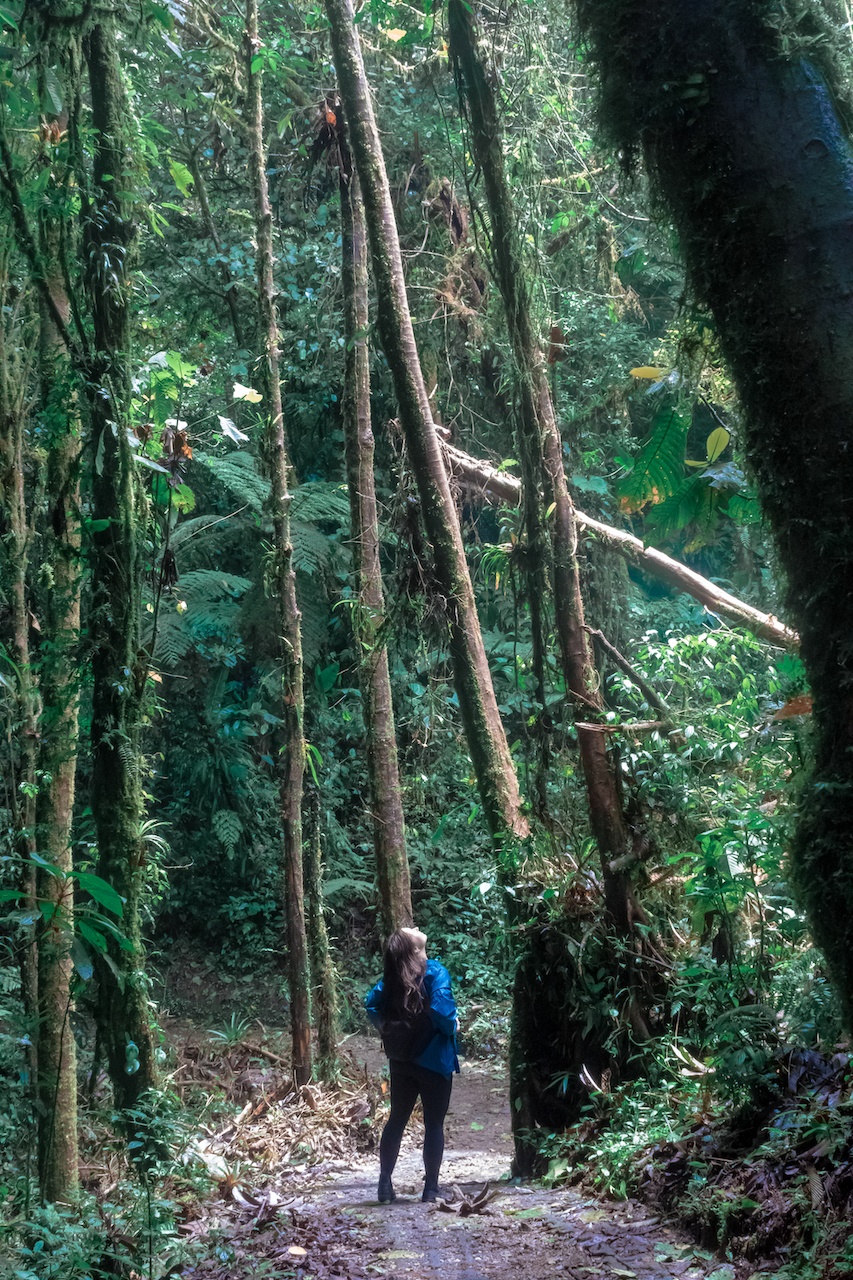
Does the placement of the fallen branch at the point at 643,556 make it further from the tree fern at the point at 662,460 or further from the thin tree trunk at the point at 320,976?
the thin tree trunk at the point at 320,976

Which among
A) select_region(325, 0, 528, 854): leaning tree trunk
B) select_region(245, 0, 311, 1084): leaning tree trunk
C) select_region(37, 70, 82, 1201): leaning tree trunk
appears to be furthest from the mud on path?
select_region(325, 0, 528, 854): leaning tree trunk

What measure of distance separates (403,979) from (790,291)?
4.57m

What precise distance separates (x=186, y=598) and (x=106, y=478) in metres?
6.97

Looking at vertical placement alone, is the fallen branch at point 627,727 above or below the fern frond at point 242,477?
below

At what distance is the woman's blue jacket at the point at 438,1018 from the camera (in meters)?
5.30

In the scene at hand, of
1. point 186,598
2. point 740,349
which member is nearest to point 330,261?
point 186,598

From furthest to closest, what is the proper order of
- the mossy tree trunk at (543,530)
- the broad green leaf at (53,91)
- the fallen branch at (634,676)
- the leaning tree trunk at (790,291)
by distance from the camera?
the fallen branch at (634,676) < the mossy tree trunk at (543,530) < the broad green leaf at (53,91) < the leaning tree trunk at (790,291)

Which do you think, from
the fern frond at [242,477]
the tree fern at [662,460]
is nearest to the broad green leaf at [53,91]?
the tree fern at [662,460]

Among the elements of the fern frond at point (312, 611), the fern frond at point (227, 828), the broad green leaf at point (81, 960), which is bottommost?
the broad green leaf at point (81, 960)

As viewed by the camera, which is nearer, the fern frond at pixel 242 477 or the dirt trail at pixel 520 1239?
the dirt trail at pixel 520 1239

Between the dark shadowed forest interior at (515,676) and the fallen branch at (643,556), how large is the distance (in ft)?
0.18

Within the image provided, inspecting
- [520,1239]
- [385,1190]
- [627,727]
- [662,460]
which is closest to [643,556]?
[627,727]

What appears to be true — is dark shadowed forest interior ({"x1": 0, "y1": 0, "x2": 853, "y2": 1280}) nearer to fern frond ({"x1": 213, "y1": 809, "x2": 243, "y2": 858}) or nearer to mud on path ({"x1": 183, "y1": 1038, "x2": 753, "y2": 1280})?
mud on path ({"x1": 183, "y1": 1038, "x2": 753, "y2": 1280})

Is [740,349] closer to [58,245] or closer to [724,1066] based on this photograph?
[724,1066]
